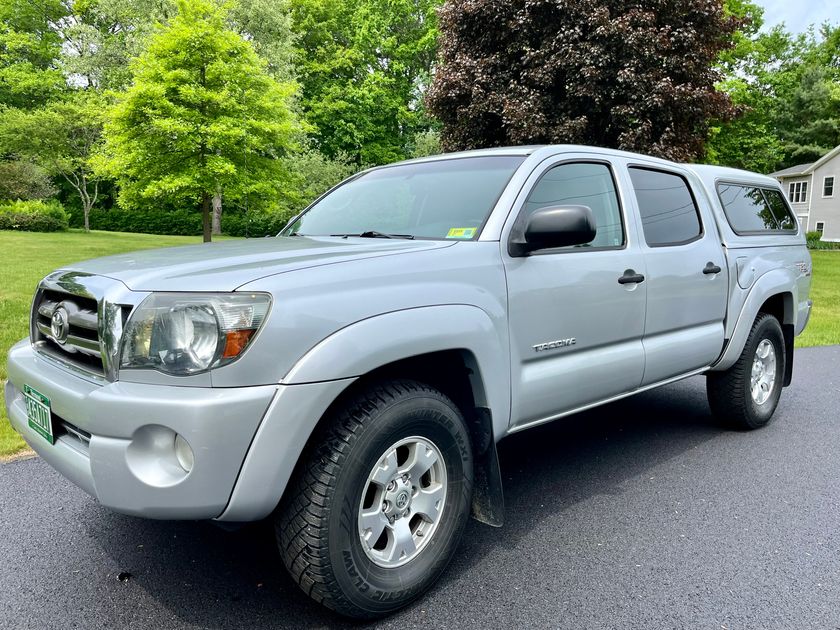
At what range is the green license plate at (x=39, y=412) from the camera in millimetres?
2430

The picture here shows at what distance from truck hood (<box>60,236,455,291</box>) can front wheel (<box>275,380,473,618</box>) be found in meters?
0.56

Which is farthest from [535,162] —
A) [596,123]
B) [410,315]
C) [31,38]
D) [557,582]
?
[31,38]

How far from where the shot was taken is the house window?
145ft

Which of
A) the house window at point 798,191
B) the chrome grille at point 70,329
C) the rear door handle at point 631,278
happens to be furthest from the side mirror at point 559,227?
the house window at point 798,191

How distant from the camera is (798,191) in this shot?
44.8m

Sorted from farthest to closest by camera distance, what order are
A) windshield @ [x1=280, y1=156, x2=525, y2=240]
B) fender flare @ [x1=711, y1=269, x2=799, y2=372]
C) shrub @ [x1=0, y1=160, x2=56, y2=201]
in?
1. shrub @ [x1=0, y1=160, x2=56, y2=201]
2. fender flare @ [x1=711, y1=269, x2=799, y2=372]
3. windshield @ [x1=280, y1=156, x2=525, y2=240]

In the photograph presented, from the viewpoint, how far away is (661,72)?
13.5 m

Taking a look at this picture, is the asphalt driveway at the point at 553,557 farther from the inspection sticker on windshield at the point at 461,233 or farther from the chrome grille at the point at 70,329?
the inspection sticker on windshield at the point at 461,233

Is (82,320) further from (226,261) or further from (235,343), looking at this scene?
(235,343)

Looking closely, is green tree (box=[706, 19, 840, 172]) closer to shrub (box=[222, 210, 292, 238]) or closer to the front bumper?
shrub (box=[222, 210, 292, 238])

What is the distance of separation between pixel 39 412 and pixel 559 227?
2251 millimetres

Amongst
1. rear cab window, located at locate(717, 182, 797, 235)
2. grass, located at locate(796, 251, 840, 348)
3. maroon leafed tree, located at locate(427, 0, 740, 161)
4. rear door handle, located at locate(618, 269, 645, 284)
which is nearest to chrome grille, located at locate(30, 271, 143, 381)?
rear door handle, located at locate(618, 269, 645, 284)

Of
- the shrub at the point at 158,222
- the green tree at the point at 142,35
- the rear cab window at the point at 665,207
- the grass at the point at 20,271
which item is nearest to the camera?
the rear cab window at the point at 665,207

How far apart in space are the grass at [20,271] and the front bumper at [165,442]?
8.74ft
